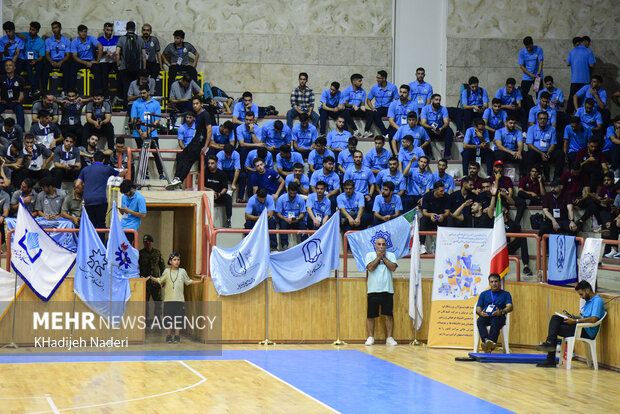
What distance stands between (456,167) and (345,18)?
23.5 feet

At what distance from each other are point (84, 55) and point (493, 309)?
46.6ft

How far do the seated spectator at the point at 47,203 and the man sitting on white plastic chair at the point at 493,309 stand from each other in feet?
29.5

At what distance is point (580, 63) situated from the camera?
26250 mm

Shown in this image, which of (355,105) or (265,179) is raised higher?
(355,105)

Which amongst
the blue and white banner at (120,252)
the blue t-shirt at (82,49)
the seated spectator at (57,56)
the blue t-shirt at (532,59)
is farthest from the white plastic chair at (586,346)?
the blue t-shirt at (82,49)

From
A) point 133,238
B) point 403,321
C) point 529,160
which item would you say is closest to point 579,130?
point 529,160

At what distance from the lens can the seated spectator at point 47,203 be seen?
19031 mm

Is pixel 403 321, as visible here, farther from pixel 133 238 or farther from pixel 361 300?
pixel 133 238

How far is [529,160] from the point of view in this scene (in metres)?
23.3

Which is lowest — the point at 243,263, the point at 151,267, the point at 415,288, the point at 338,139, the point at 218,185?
the point at 415,288

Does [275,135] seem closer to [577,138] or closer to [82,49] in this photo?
[82,49]

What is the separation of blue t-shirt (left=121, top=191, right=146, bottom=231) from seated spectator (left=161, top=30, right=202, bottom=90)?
317 inches

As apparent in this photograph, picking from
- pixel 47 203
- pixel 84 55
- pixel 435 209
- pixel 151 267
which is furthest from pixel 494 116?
pixel 47 203

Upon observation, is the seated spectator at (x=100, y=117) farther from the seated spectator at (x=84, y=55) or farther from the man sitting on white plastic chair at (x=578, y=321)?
the man sitting on white plastic chair at (x=578, y=321)
